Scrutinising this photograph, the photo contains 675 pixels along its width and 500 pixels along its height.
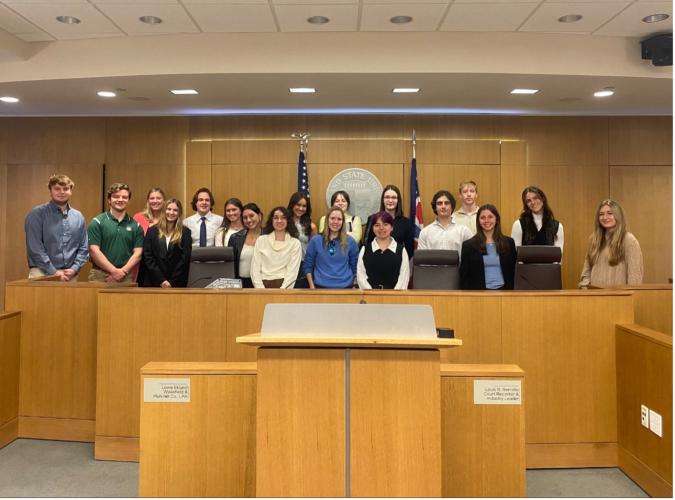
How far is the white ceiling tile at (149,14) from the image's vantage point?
4570mm

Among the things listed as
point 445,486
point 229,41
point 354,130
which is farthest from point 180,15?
point 445,486

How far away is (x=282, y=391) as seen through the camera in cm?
200

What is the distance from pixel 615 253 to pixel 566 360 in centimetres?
137

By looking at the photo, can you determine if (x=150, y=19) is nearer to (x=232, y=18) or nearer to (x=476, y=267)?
(x=232, y=18)

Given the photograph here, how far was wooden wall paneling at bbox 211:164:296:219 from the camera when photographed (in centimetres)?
727

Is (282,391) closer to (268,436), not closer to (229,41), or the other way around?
(268,436)

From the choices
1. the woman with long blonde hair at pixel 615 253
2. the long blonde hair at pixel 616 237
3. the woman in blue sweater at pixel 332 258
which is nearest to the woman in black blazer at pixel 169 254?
the woman in blue sweater at pixel 332 258

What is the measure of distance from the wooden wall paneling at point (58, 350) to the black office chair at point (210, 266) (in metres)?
0.79

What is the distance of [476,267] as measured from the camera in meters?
4.40

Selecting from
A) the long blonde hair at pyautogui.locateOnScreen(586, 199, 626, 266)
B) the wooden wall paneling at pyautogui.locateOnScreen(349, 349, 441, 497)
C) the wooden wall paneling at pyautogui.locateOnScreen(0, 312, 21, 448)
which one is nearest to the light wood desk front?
the wooden wall paneling at pyautogui.locateOnScreen(0, 312, 21, 448)

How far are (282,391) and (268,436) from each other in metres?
0.16

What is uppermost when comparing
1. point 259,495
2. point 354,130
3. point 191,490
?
point 354,130

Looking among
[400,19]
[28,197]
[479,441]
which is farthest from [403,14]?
[28,197]

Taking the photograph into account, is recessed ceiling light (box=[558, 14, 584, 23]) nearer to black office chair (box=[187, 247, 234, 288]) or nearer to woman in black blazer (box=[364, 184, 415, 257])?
woman in black blazer (box=[364, 184, 415, 257])
